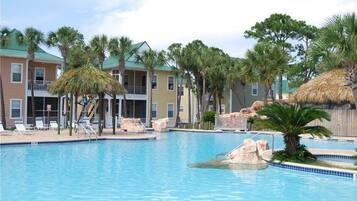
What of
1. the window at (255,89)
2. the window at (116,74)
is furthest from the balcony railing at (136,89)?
the window at (255,89)

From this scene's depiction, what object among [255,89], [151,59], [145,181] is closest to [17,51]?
[151,59]

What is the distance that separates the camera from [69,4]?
18844 millimetres

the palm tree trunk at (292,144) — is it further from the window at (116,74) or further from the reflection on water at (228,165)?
the window at (116,74)

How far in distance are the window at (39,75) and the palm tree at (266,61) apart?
18.0 metres

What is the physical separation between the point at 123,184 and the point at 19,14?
8.96 metres

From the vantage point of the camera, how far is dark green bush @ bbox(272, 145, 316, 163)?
14.7 metres

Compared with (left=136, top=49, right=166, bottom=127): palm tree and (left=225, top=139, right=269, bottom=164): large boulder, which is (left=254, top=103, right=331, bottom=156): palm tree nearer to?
(left=225, top=139, right=269, bottom=164): large boulder

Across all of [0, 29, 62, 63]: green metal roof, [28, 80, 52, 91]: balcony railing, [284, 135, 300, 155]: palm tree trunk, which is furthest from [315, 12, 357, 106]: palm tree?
[28, 80, 52, 91]: balcony railing

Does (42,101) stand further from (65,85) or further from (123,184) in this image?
(123,184)

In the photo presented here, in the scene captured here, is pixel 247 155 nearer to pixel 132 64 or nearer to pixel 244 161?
pixel 244 161

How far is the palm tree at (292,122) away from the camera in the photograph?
14867 mm

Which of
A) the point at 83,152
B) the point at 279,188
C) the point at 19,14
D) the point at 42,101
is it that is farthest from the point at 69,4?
the point at 42,101

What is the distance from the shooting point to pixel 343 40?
13.3 metres

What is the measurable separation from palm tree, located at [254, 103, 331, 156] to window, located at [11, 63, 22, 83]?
25550 mm
